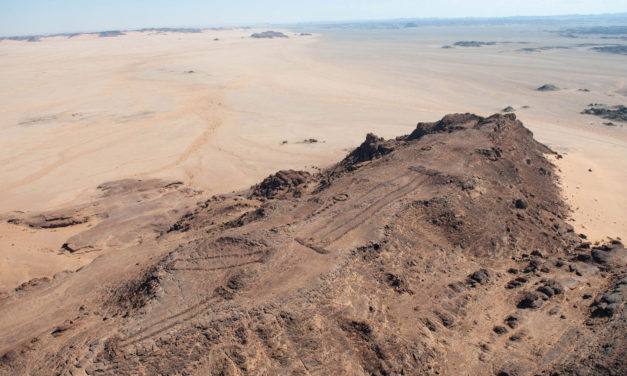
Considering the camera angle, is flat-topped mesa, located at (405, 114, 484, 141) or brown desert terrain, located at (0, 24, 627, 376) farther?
flat-topped mesa, located at (405, 114, 484, 141)

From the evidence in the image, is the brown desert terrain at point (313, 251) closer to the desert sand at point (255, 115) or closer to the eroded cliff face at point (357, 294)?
the eroded cliff face at point (357, 294)

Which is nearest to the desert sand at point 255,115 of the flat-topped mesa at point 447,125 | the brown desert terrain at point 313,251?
the brown desert terrain at point 313,251

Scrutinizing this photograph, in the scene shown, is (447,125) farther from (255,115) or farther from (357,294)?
(255,115)

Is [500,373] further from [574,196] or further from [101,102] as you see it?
[101,102]

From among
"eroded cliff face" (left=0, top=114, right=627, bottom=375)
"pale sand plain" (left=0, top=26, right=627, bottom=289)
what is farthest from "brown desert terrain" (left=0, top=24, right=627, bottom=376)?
"pale sand plain" (left=0, top=26, right=627, bottom=289)

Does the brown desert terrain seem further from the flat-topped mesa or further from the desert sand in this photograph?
the desert sand

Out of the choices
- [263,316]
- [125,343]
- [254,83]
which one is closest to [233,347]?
[263,316]
